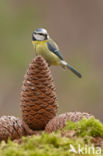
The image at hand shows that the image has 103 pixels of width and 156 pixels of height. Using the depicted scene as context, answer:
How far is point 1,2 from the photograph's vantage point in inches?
274

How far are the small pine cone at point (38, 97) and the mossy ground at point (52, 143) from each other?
1.40ft

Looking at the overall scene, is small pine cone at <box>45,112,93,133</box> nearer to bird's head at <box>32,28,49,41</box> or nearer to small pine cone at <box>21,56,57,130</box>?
small pine cone at <box>21,56,57,130</box>

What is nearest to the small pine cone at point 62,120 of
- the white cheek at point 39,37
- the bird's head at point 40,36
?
the bird's head at point 40,36

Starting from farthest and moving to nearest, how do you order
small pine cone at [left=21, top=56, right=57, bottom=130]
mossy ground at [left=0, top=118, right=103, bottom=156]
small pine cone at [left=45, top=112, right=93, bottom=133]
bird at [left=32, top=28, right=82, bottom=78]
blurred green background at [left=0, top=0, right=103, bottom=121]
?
blurred green background at [left=0, top=0, right=103, bottom=121] < bird at [left=32, top=28, right=82, bottom=78] < small pine cone at [left=21, top=56, right=57, bottom=130] < small pine cone at [left=45, top=112, right=93, bottom=133] < mossy ground at [left=0, top=118, right=103, bottom=156]

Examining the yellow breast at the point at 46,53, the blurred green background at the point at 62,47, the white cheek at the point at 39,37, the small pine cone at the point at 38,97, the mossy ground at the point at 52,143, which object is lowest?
the mossy ground at the point at 52,143

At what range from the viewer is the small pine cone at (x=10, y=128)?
1.78m

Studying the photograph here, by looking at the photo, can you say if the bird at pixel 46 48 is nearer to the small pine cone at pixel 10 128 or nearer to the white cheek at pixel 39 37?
the white cheek at pixel 39 37

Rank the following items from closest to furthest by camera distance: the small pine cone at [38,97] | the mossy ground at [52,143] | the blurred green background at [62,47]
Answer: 1. the mossy ground at [52,143]
2. the small pine cone at [38,97]
3. the blurred green background at [62,47]

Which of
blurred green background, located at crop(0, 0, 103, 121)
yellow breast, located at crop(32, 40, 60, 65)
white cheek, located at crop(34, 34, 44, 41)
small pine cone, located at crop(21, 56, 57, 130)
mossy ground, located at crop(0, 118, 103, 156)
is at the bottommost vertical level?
mossy ground, located at crop(0, 118, 103, 156)

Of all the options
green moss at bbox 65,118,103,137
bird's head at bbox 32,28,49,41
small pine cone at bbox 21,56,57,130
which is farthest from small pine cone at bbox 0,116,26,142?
bird's head at bbox 32,28,49,41

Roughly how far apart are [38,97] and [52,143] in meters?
0.65

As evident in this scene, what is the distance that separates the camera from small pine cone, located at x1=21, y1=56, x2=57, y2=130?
6.29 feet

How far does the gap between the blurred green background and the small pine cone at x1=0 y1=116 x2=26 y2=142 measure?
4.61 m

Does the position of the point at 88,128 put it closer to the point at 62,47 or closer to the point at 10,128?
the point at 10,128
